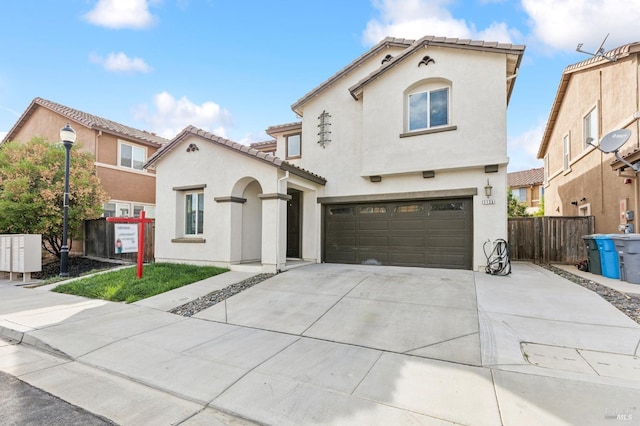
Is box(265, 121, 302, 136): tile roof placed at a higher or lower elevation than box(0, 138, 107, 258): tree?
higher

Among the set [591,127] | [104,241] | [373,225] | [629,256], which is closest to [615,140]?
[629,256]

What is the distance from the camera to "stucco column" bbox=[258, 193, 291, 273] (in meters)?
9.09

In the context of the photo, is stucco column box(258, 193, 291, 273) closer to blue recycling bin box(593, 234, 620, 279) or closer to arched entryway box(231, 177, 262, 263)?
arched entryway box(231, 177, 262, 263)

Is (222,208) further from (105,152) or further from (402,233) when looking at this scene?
(105,152)

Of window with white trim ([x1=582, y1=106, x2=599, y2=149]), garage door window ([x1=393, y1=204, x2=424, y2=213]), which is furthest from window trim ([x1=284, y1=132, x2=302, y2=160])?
window with white trim ([x1=582, y1=106, x2=599, y2=149])

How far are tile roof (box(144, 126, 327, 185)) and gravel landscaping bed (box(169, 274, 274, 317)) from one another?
3250 mm

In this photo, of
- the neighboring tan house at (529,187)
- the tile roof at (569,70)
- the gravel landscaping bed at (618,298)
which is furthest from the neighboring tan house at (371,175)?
the neighboring tan house at (529,187)

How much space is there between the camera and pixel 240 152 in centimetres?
967

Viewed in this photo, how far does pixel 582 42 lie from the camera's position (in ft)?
34.7

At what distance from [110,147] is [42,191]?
4688 millimetres

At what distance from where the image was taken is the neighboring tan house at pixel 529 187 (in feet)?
99.0

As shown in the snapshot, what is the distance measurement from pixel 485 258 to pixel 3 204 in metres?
17.1

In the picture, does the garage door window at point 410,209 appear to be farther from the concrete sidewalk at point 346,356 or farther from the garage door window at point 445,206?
the concrete sidewalk at point 346,356

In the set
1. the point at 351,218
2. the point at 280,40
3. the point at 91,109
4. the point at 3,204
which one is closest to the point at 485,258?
the point at 351,218
